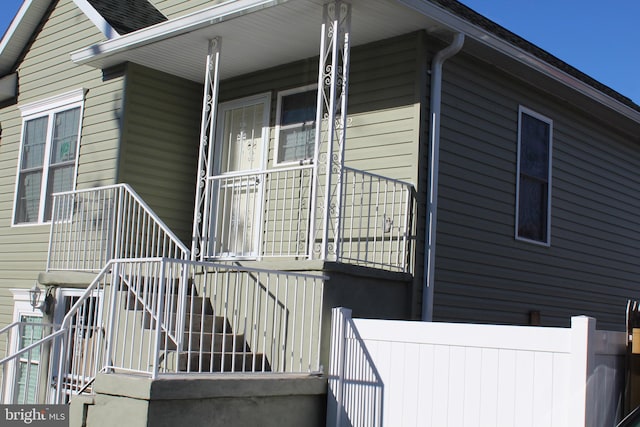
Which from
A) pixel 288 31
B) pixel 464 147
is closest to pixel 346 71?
pixel 288 31

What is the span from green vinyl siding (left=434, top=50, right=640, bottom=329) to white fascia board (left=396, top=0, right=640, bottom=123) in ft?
1.44

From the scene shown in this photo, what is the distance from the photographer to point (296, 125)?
389 inches

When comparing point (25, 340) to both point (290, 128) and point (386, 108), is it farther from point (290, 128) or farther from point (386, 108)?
point (386, 108)

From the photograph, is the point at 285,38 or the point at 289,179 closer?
the point at 285,38

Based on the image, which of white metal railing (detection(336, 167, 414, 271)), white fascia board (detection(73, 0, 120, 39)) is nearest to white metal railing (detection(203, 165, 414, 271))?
white metal railing (detection(336, 167, 414, 271))

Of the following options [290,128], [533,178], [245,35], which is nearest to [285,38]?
[245,35]

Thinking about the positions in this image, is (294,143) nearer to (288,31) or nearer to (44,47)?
(288,31)

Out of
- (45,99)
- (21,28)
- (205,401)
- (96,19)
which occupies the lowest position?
(205,401)

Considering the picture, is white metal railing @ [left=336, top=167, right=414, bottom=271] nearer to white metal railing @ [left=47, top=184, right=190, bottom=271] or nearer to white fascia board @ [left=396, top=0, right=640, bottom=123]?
white fascia board @ [left=396, top=0, right=640, bottom=123]

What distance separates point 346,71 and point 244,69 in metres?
2.81

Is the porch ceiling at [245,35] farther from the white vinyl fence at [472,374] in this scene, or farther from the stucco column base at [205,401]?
the stucco column base at [205,401]

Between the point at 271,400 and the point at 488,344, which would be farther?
the point at 271,400

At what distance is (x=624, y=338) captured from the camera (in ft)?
19.6

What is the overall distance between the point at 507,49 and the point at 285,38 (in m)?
2.50
